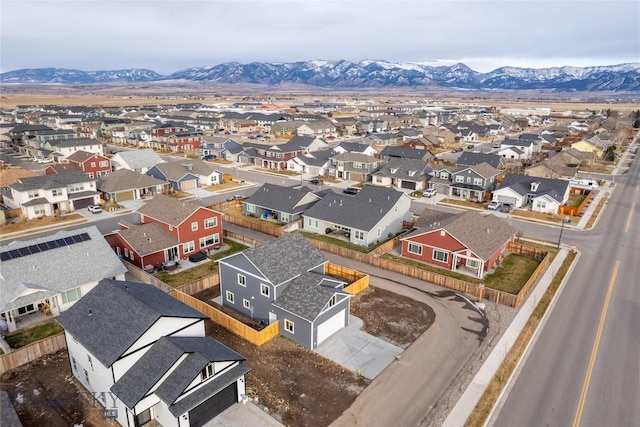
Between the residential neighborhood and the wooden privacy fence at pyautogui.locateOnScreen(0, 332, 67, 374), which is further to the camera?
the wooden privacy fence at pyautogui.locateOnScreen(0, 332, 67, 374)

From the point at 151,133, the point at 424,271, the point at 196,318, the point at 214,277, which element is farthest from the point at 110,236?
the point at 151,133

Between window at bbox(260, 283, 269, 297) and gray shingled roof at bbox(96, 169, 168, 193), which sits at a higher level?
gray shingled roof at bbox(96, 169, 168, 193)

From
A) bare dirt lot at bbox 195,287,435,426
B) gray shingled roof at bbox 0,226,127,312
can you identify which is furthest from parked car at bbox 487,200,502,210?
gray shingled roof at bbox 0,226,127,312

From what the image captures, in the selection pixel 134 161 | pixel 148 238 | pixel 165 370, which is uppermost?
pixel 134 161

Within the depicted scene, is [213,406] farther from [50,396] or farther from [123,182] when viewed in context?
[123,182]

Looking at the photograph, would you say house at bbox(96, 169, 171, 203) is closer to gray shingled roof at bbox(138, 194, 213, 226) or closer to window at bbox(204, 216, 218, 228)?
gray shingled roof at bbox(138, 194, 213, 226)

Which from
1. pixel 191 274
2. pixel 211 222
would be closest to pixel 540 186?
pixel 211 222

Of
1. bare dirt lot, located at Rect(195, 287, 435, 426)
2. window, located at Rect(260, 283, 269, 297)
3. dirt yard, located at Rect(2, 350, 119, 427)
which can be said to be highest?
window, located at Rect(260, 283, 269, 297)

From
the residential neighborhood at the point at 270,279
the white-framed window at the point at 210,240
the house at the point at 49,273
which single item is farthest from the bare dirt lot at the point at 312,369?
the white-framed window at the point at 210,240
